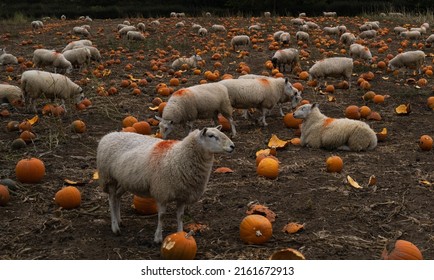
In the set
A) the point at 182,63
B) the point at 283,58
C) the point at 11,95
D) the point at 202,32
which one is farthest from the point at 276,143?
the point at 202,32

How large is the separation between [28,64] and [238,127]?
369 inches

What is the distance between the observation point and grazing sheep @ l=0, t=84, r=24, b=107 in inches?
443

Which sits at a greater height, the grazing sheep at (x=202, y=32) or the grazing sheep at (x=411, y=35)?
the grazing sheep at (x=202, y=32)

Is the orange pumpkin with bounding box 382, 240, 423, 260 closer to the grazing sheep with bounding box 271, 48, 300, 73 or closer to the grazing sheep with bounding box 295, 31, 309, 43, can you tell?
the grazing sheep with bounding box 271, 48, 300, 73

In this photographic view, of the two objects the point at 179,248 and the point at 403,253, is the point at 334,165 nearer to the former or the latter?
the point at 403,253

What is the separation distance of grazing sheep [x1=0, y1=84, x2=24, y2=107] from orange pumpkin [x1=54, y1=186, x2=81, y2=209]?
5.99 metres

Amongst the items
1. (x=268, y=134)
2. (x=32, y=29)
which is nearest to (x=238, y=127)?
(x=268, y=134)

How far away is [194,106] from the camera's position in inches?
379

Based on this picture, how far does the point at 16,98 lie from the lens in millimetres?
11391

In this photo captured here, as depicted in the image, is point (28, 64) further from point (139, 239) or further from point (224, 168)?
point (139, 239)

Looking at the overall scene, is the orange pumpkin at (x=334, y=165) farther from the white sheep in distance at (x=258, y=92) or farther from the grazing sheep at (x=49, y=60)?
the grazing sheep at (x=49, y=60)

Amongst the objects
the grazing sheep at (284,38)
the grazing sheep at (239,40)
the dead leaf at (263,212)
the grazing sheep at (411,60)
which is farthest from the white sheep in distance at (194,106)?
the grazing sheep at (284,38)

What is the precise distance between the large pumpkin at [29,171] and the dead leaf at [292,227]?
3641 millimetres

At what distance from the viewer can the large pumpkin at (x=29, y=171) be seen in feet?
22.2
